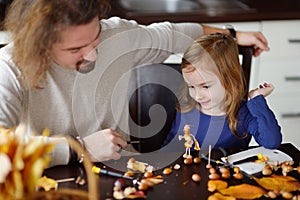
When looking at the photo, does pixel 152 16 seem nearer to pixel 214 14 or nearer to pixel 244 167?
pixel 214 14

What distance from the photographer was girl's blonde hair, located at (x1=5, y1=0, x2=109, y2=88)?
1391 mm

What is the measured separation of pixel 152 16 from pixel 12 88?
3.95ft

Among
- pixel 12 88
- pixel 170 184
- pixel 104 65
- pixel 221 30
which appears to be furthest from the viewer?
pixel 221 30

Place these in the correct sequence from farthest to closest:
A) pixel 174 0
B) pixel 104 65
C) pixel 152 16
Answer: pixel 174 0
pixel 152 16
pixel 104 65

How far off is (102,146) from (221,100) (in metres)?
0.46

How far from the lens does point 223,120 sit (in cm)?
174

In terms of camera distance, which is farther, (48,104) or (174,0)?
(174,0)

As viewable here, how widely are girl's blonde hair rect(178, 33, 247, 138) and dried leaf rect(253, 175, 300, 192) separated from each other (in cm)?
34

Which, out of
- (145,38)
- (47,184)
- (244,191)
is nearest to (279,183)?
(244,191)

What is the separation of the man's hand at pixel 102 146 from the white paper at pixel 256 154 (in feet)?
0.98

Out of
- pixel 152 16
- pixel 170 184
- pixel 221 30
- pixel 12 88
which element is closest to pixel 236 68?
pixel 221 30

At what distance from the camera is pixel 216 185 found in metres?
1.36

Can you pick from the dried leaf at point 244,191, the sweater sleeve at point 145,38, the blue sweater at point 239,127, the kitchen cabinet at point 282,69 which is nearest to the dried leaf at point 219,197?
the dried leaf at point 244,191

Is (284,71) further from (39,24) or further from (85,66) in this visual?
(39,24)
